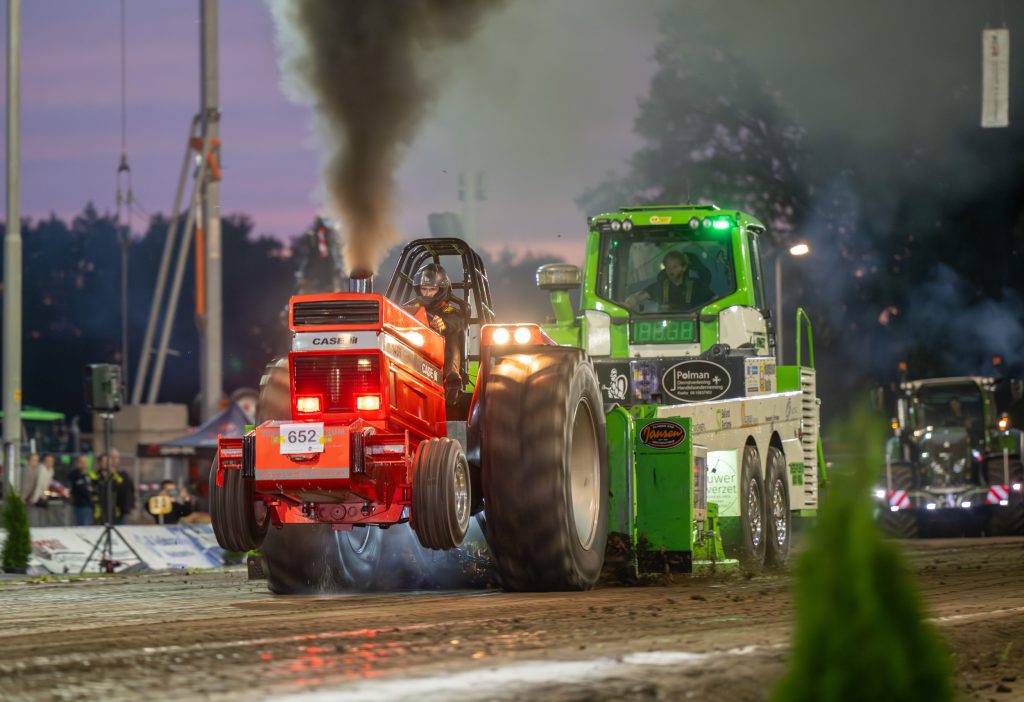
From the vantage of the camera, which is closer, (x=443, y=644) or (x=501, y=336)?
(x=443, y=644)

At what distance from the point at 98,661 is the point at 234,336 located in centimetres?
8602

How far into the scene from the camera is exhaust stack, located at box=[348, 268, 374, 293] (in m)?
13.9

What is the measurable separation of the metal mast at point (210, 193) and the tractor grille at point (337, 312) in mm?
18484

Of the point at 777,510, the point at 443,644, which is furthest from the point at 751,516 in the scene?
the point at 443,644

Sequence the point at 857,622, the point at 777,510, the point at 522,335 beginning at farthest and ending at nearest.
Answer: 1. the point at 777,510
2. the point at 522,335
3. the point at 857,622

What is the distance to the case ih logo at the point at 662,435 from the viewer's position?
14016mm

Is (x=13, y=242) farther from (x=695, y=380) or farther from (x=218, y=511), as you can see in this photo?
(x=218, y=511)

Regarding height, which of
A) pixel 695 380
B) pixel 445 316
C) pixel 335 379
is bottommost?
pixel 335 379

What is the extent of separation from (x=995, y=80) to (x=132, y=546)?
13.9 m

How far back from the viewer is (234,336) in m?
92.4

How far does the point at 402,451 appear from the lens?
1127cm

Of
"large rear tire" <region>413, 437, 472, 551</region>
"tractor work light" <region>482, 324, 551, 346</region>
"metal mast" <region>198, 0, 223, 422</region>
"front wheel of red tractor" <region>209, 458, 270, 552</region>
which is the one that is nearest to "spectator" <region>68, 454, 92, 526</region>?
"metal mast" <region>198, 0, 223, 422</region>

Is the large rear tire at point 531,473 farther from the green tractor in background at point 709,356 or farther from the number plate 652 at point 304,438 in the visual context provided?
the green tractor in background at point 709,356

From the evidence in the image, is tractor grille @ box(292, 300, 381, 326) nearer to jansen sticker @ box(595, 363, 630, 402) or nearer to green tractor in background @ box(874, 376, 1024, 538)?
jansen sticker @ box(595, 363, 630, 402)
